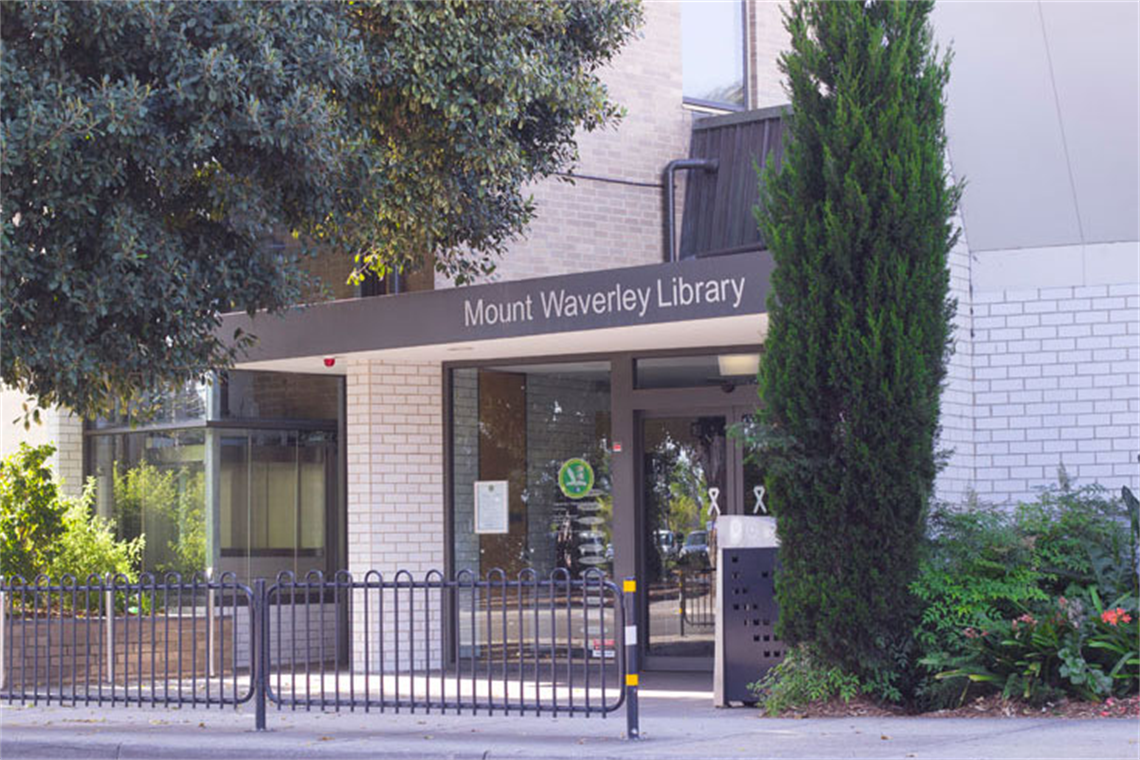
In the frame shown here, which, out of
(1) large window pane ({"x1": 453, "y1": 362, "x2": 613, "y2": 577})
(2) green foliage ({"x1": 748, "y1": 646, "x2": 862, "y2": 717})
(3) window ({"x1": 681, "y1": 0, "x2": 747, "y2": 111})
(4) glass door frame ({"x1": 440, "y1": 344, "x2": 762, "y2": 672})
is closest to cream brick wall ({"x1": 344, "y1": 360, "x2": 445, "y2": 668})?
(1) large window pane ({"x1": 453, "y1": 362, "x2": 613, "y2": 577})

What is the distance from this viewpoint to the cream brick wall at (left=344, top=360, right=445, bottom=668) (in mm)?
14797

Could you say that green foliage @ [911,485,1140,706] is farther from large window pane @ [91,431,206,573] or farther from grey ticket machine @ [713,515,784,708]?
large window pane @ [91,431,206,573]

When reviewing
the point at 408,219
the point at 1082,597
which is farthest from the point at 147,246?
the point at 1082,597

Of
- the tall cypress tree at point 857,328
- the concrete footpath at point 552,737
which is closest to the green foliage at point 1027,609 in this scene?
the tall cypress tree at point 857,328

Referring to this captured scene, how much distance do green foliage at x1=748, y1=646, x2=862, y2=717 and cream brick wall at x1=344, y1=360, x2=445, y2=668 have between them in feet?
15.6

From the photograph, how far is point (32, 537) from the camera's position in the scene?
15.1 m

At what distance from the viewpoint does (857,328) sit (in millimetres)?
10477

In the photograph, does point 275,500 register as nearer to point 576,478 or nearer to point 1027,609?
point 576,478

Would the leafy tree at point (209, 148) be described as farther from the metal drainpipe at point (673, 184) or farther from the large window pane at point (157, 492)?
the large window pane at point (157, 492)

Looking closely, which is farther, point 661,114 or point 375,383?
point 661,114

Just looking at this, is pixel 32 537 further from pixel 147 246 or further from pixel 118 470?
pixel 147 246

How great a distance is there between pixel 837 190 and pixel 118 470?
31.5 feet

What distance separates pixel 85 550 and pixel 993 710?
9.02 m

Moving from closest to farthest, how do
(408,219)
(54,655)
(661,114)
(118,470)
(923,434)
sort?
1. (923,434)
2. (408,219)
3. (54,655)
4. (661,114)
5. (118,470)
